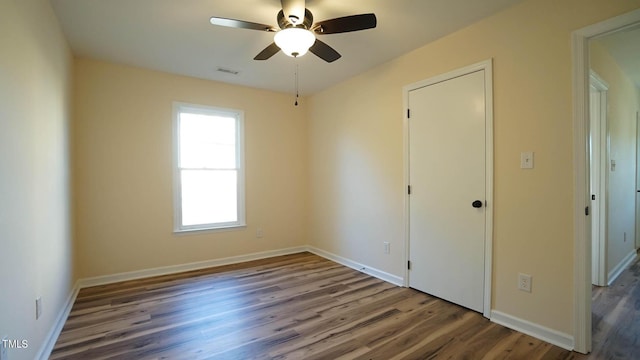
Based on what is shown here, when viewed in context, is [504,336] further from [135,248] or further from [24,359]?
[135,248]

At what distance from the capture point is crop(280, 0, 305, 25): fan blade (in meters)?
2.06

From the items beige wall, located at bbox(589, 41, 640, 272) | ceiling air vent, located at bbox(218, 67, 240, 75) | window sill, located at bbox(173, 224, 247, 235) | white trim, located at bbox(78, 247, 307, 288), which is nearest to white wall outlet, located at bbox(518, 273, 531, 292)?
beige wall, located at bbox(589, 41, 640, 272)

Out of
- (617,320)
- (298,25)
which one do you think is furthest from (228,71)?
(617,320)

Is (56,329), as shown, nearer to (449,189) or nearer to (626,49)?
(449,189)

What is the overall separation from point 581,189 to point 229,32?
10.0 ft

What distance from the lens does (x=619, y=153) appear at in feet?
12.0

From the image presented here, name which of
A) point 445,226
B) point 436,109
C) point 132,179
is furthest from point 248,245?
point 436,109

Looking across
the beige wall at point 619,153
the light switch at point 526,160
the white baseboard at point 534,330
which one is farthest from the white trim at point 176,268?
the beige wall at point 619,153

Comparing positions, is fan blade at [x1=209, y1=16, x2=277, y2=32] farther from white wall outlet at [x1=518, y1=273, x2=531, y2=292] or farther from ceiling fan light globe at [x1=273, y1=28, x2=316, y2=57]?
white wall outlet at [x1=518, y1=273, x2=531, y2=292]

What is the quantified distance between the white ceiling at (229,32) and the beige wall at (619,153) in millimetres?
1732

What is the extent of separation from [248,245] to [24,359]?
9.17ft

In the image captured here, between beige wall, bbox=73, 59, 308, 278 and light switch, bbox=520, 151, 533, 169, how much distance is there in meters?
3.27

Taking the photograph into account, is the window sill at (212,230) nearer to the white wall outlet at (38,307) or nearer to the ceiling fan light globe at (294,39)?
the white wall outlet at (38,307)

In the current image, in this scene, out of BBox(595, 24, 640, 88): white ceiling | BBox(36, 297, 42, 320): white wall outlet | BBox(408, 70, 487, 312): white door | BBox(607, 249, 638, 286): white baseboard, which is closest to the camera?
BBox(36, 297, 42, 320): white wall outlet
